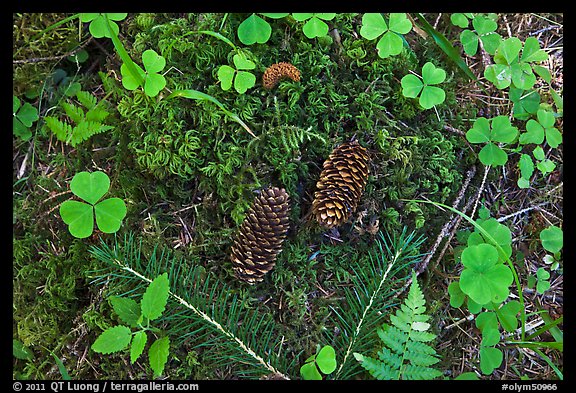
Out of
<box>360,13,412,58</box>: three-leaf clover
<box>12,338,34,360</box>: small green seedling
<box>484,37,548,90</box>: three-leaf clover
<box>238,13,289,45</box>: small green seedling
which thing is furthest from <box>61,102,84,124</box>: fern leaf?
<box>484,37,548,90</box>: three-leaf clover

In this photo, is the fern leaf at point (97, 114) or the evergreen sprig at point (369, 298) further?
the fern leaf at point (97, 114)

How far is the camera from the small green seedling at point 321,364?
2.18m

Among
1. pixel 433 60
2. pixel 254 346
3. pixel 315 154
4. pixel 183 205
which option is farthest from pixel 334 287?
pixel 433 60

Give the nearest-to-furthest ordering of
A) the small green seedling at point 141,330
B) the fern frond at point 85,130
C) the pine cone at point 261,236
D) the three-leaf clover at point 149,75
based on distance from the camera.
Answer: the small green seedling at point 141,330 → the pine cone at point 261,236 → the three-leaf clover at point 149,75 → the fern frond at point 85,130

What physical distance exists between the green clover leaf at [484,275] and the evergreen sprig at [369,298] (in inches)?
10.3

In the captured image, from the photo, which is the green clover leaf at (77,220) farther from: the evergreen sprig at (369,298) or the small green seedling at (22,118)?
the evergreen sprig at (369,298)

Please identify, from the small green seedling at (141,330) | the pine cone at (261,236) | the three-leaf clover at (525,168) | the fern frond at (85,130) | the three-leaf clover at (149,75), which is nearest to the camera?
the small green seedling at (141,330)

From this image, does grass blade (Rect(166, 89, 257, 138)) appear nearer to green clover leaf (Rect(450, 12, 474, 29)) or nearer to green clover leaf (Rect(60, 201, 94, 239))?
green clover leaf (Rect(60, 201, 94, 239))

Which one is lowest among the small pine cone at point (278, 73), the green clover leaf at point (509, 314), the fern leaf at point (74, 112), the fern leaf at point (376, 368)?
the fern leaf at point (376, 368)

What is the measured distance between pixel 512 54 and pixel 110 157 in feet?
7.77

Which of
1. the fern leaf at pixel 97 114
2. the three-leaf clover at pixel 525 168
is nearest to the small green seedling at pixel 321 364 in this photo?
the three-leaf clover at pixel 525 168

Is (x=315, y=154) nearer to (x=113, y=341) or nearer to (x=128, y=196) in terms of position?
(x=128, y=196)

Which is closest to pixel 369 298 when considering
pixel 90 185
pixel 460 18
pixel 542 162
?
pixel 542 162

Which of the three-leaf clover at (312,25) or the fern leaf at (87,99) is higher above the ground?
the three-leaf clover at (312,25)
